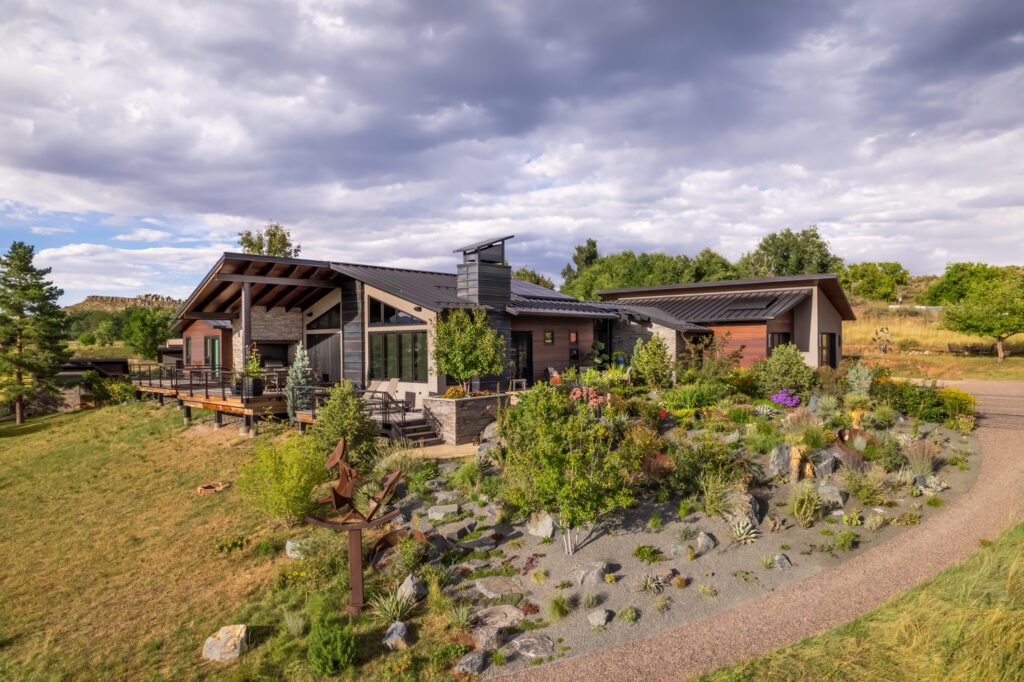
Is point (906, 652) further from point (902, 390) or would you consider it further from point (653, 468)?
point (902, 390)

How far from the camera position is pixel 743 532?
425 inches

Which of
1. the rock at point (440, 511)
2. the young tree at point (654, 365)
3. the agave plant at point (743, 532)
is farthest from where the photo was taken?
the young tree at point (654, 365)

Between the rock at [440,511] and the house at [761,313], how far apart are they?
668 inches

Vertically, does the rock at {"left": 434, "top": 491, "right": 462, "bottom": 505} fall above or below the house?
below

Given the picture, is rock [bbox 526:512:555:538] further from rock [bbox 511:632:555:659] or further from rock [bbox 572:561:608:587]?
rock [bbox 511:632:555:659]

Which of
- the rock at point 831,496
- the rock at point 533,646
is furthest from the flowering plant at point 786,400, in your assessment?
the rock at point 533,646

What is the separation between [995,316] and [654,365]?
91.3ft

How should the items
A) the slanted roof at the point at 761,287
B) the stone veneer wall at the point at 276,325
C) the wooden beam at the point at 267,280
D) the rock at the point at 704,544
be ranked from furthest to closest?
the slanted roof at the point at 761,287 → the stone veneer wall at the point at 276,325 → the wooden beam at the point at 267,280 → the rock at the point at 704,544

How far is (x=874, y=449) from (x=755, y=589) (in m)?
7.12

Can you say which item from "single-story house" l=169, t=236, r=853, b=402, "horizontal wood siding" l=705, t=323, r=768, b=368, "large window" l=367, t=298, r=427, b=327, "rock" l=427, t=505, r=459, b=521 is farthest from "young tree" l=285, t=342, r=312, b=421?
"horizontal wood siding" l=705, t=323, r=768, b=368

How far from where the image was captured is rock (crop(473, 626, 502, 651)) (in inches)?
319

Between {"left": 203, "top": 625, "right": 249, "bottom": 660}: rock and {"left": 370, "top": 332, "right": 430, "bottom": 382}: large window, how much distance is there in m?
12.3

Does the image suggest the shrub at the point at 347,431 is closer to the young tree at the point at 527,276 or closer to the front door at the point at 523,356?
the front door at the point at 523,356

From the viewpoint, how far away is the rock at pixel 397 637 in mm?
8305
